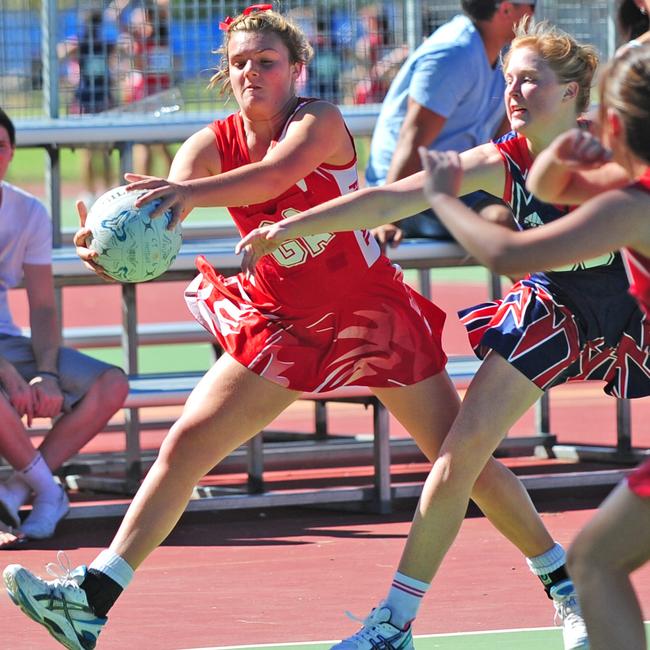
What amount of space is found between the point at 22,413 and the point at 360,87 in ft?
9.86

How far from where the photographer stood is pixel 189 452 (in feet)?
15.3

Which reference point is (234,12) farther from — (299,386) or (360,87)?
(299,386)

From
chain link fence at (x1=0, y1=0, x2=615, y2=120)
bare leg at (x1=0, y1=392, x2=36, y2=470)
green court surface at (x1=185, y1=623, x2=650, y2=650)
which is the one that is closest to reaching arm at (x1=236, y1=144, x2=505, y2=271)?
green court surface at (x1=185, y1=623, x2=650, y2=650)

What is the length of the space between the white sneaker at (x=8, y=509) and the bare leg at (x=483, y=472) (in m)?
2.27

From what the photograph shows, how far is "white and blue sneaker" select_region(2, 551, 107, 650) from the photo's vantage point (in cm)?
452

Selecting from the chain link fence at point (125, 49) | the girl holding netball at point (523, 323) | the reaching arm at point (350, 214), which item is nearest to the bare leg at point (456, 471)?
the girl holding netball at point (523, 323)

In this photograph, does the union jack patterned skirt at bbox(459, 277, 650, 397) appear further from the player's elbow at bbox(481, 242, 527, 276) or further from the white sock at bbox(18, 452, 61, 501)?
the white sock at bbox(18, 452, 61, 501)

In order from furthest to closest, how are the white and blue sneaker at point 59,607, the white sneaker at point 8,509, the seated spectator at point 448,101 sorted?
the seated spectator at point 448,101 → the white sneaker at point 8,509 → the white and blue sneaker at point 59,607

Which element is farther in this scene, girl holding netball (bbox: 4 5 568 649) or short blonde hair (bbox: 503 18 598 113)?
short blonde hair (bbox: 503 18 598 113)

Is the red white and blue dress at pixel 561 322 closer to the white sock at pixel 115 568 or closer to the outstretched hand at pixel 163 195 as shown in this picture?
the outstretched hand at pixel 163 195

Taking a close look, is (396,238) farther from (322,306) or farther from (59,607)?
(59,607)

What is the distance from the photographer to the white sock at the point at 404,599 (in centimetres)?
440

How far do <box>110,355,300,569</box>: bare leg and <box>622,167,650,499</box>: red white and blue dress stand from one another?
5.24ft

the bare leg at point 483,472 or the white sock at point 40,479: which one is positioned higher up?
the bare leg at point 483,472
